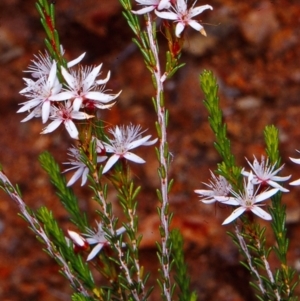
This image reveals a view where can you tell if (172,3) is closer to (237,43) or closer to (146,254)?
(146,254)

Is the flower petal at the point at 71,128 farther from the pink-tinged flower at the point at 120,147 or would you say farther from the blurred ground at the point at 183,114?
the blurred ground at the point at 183,114

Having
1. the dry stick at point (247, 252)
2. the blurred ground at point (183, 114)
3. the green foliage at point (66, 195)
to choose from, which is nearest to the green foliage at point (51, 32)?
the green foliage at point (66, 195)

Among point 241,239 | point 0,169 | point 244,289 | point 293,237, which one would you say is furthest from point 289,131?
point 0,169

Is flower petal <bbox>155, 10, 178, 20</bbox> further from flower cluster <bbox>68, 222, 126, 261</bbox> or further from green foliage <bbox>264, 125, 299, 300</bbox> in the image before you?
flower cluster <bbox>68, 222, 126, 261</bbox>

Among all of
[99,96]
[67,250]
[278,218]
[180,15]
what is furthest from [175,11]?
[67,250]

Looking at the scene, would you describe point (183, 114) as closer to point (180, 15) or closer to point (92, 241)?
point (92, 241)

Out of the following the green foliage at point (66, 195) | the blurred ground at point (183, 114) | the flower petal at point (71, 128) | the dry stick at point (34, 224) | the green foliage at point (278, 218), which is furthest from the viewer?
the blurred ground at point (183, 114)
